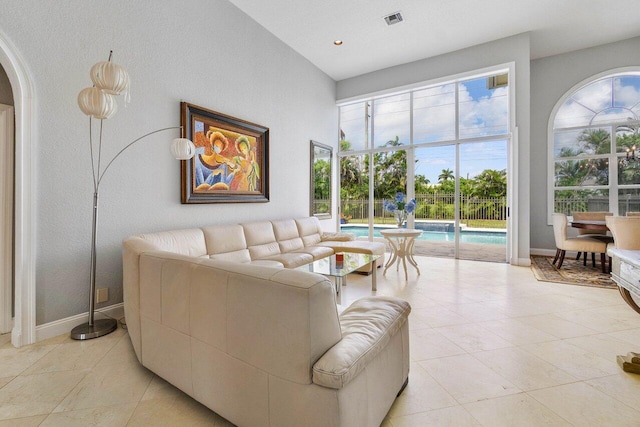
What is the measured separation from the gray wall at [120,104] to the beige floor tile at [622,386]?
3683 millimetres

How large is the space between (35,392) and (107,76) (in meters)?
2.01

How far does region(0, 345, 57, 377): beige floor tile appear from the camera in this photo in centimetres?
187

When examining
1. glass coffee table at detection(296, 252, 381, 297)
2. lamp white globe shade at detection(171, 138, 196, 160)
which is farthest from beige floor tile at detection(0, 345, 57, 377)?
glass coffee table at detection(296, 252, 381, 297)

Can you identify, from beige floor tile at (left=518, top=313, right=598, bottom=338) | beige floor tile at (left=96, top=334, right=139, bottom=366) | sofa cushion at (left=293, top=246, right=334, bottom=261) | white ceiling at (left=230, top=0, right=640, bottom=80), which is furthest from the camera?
white ceiling at (left=230, top=0, right=640, bottom=80)

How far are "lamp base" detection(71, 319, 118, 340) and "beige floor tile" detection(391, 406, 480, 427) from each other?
7.57 ft

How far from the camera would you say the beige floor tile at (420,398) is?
1525mm

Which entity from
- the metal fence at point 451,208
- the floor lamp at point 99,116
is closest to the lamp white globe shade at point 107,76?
the floor lamp at point 99,116

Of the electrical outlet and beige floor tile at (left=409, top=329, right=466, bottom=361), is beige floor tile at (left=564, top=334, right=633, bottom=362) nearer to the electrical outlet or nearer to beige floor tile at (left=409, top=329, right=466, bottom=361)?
beige floor tile at (left=409, top=329, right=466, bottom=361)

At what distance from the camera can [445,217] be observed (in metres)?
5.70

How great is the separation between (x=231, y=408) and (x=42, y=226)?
7.06 ft

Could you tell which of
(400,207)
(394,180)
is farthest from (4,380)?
(394,180)

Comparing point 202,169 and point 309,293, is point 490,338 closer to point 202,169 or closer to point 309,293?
point 309,293

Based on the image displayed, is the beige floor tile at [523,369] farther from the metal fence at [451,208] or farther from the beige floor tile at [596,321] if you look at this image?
the metal fence at [451,208]

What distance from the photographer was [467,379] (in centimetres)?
178
